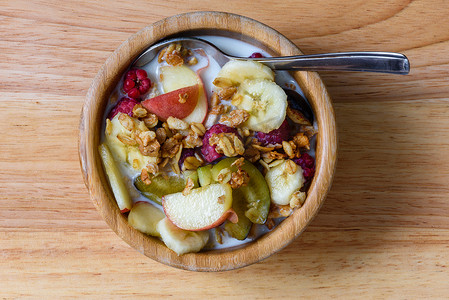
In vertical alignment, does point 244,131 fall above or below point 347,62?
below

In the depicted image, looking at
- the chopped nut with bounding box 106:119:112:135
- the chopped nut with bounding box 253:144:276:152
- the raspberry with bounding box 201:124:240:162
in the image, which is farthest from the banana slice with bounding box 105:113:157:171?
the chopped nut with bounding box 253:144:276:152

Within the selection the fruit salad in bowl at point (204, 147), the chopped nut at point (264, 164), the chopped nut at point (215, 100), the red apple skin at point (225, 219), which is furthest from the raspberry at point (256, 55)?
the red apple skin at point (225, 219)

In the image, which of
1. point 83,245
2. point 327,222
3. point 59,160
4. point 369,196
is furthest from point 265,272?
point 59,160

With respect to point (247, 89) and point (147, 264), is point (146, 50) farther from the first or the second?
point (147, 264)

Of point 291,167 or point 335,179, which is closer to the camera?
point 291,167

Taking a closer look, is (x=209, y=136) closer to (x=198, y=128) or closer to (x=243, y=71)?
(x=198, y=128)

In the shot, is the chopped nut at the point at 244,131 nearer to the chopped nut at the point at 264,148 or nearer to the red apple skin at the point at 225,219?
the chopped nut at the point at 264,148

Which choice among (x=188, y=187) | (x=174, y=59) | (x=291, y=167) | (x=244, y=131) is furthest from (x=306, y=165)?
(x=174, y=59)
